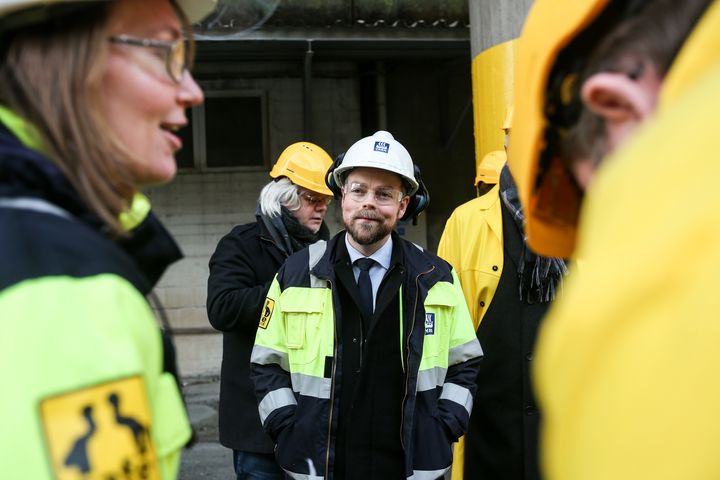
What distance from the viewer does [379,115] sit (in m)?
9.24

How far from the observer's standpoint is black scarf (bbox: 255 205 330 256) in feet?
13.6

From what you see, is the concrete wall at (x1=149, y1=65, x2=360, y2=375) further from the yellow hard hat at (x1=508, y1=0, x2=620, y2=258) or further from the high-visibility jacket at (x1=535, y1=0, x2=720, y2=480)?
the high-visibility jacket at (x1=535, y1=0, x2=720, y2=480)

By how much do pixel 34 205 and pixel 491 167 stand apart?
4.43 metres

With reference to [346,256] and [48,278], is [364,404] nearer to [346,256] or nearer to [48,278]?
[346,256]

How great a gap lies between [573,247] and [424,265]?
213cm

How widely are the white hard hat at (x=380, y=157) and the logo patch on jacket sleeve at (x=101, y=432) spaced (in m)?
2.63

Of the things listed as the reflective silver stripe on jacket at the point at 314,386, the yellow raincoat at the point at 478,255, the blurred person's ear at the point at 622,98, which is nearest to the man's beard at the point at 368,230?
the yellow raincoat at the point at 478,255

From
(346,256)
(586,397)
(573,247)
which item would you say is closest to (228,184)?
(346,256)

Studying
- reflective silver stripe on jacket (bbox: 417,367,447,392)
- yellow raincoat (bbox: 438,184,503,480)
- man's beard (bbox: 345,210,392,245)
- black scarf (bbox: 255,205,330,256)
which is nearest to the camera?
reflective silver stripe on jacket (bbox: 417,367,447,392)

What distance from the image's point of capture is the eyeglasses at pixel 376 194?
3582 mm

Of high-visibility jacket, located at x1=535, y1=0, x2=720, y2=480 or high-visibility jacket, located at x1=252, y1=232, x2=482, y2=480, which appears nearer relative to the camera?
high-visibility jacket, located at x1=535, y1=0, x2=720, y2=480

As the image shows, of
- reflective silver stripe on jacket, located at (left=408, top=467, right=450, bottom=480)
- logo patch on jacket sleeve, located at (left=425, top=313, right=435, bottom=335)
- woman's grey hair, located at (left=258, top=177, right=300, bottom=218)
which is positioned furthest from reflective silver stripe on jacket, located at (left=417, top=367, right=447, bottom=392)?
woman's grey hair, located at (left=258, top=177, right=300, bottom=218)

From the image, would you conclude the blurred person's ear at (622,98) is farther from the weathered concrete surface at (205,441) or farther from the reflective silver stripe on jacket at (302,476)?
the weathered concrete surface at (205,441)

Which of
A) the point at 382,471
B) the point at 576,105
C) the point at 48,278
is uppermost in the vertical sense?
the point at 576,105
